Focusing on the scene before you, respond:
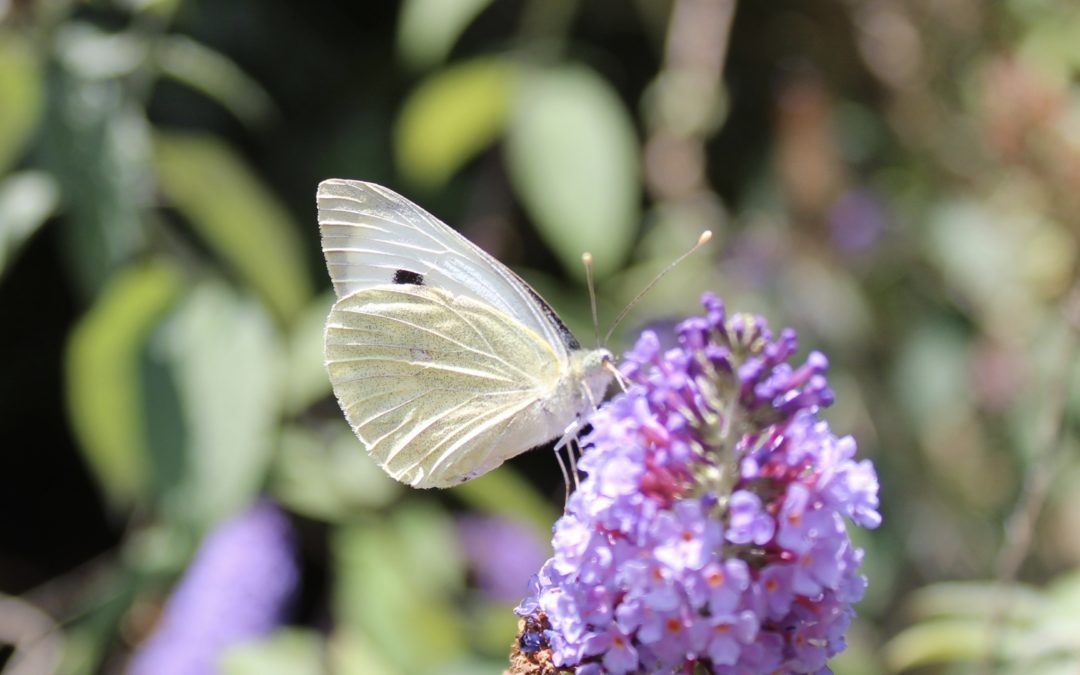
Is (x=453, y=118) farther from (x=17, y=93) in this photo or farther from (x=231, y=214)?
(x=17, y=93)

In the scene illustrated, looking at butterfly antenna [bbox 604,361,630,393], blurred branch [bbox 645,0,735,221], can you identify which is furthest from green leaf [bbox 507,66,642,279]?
butterfly antenna [bbox 604,361,630,393]

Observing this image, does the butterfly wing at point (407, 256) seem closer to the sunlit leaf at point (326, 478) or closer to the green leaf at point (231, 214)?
the green leaf at point (231, 214)

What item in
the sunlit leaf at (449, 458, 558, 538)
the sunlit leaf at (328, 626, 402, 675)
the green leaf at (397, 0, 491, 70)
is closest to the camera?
the sunlit leaf at (328, 626, 402, 675)

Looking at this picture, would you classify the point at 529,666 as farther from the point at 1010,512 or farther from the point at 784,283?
the point at 1010,512

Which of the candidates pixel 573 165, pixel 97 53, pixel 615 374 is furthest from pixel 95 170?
pixel 615 374

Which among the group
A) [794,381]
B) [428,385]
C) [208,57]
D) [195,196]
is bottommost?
[794,381]

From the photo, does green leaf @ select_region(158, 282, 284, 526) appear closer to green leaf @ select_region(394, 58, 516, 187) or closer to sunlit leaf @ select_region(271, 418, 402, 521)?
sunlit leaf @ select_region(271, 418, 402, 521)

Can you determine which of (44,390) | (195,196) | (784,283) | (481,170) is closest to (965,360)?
(784,283)

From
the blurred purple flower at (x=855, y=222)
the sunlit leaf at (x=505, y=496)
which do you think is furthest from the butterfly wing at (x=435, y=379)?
the blurred purple flower at (x=855, y=222)
